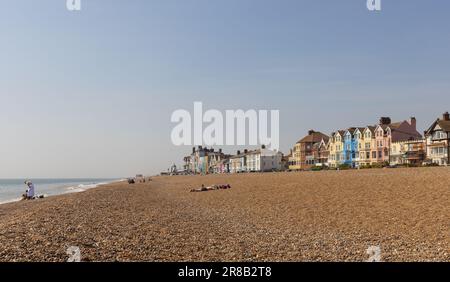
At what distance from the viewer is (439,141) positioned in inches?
2913

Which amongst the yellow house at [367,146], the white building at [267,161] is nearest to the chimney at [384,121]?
the yellow house at [367,146]

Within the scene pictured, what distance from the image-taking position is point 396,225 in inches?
573

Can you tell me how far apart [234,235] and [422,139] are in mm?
78000

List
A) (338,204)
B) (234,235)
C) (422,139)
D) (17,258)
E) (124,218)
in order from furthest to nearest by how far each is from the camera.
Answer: (422,139) < (338,204) < (124,218) < (234,235) < (17,258)

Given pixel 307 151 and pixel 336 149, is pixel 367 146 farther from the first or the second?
pixel 307 151

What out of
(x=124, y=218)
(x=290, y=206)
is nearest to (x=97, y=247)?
(x=124, y=218)

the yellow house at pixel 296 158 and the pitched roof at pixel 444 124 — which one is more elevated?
the pitched roof at pixel 444 124

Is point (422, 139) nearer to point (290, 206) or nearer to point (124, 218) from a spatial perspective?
point (290, 206)

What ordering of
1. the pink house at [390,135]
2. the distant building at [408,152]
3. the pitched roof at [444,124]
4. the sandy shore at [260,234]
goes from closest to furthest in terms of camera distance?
the sandy shore at [260,234], the pitched roof at [444,124], the distant building at [408,152], the pink house at [390,135]

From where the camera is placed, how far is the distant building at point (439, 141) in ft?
236

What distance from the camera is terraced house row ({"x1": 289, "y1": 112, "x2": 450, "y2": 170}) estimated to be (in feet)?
243

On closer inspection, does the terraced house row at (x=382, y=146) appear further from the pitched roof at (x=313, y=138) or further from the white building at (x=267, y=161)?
the white building at (x=267, y=161)

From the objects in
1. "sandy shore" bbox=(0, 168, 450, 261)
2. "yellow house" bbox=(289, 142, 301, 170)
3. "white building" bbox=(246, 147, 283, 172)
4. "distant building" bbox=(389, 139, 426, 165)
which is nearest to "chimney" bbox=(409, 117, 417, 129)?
"distant building" bbox=(389, 139, 426, 165)
